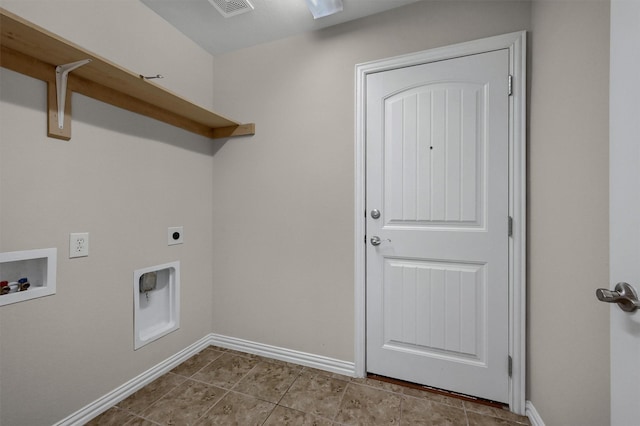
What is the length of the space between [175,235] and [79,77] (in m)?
1.06

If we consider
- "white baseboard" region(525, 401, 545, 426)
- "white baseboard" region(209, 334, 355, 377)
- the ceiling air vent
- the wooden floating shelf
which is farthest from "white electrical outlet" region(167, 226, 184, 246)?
"white baseboard" region(525, 401, 545, 426)

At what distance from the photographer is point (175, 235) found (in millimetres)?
1929

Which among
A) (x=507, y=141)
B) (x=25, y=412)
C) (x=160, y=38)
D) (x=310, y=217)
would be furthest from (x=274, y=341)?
(x=160, y=38)

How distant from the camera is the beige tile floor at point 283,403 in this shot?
142 cm

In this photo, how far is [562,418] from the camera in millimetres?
1116

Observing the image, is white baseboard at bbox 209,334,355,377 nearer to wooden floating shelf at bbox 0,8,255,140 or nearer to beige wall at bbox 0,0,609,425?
beige wall at bbox 0,0,609,425

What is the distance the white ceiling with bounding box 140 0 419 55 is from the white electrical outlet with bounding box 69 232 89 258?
1.52m

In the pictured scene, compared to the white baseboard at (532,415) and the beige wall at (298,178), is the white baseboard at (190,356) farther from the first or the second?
the white baseboard at (532,415)

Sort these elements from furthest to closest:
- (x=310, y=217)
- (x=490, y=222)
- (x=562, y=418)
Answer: (x=310, y=217), (x=490, y=222), (x=562, y=418)

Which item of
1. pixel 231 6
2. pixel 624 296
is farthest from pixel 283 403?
pixel 231 6

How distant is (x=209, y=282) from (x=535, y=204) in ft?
7.68

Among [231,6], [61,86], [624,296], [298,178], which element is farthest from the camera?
[298,178]

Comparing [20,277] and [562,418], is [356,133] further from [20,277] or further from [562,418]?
[20,277]

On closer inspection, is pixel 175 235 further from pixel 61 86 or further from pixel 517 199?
pixel 517 199
